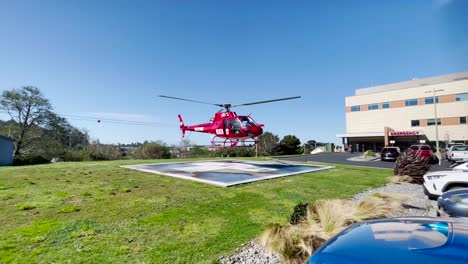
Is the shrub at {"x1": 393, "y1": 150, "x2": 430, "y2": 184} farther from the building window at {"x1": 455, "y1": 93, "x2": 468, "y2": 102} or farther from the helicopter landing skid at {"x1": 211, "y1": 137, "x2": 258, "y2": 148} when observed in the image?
the building window at {"x1": 455, "y1": 93, "x2": 468, "y2": 102}

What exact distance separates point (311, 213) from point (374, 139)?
49.5m

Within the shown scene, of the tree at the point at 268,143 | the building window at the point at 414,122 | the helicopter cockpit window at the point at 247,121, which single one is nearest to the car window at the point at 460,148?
the helicopter cockpit window at the point at 247,121

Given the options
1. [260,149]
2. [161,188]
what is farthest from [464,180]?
[260,149]

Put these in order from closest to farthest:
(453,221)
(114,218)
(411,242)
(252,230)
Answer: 1. (411,242)
2. (453,221)
3. (252,230)
4. (114,218)

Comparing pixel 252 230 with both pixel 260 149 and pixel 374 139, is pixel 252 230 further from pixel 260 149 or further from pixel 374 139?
pixel 374 139

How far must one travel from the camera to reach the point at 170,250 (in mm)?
3787

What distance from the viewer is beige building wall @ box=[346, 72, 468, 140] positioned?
3897 centimetres

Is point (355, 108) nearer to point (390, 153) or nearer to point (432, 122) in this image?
point (432, 122)

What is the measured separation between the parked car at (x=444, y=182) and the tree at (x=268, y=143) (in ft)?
103

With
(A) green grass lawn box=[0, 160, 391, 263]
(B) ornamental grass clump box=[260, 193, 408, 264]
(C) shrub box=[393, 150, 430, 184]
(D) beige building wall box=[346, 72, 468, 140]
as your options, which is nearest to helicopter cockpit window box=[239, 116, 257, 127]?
(A) green grass lawn box=[0, 160, 391, 263]

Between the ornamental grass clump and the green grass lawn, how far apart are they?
632 mm

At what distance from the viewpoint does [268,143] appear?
4125 cm

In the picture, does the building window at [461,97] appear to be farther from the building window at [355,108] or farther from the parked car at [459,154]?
the parked car at [459,154]

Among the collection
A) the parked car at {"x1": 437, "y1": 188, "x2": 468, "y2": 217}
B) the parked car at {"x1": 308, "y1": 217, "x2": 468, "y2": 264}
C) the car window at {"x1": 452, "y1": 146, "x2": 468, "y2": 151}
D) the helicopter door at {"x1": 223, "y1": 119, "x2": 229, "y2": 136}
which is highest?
the helicopter door at {"x1": 223, "y1": 119, "x2": 229, "y2": 136}
